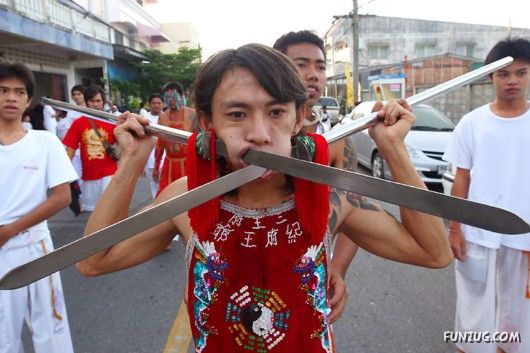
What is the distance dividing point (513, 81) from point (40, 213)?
279 centimetres

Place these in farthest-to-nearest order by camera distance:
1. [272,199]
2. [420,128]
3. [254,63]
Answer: [420,128]
[272,199]
[254,63]

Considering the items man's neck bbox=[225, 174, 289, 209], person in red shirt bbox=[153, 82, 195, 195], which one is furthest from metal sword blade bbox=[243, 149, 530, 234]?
person in red shirt bbox=[153, 82, 195, 195]

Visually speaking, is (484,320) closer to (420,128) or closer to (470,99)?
(420,128)

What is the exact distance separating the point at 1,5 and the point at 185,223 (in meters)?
10.5

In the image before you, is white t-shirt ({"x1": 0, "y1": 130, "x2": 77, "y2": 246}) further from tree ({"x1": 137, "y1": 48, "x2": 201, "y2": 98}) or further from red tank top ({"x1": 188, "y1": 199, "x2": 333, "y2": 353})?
tree ({"x1": 137, "y1": 48, "x2": 201, "y2": 98})

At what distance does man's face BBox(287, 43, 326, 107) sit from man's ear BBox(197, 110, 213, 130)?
1.09 metres

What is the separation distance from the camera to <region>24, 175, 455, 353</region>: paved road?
115 inches

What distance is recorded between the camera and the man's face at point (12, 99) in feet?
7.70

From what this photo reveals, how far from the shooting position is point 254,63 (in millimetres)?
1228

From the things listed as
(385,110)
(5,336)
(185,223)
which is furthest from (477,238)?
(5,336)

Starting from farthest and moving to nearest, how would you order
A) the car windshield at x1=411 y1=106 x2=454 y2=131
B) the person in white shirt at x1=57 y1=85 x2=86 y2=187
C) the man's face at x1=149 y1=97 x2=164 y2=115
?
the car windshield at x1=411 y1=106 x2=454 y2=131
the man's face at x1=149 y1=97 x2=164 y2=115
the person in white shirt at x1=57 y1=85 x2=86 y2=187

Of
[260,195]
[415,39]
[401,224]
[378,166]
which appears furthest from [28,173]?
[415,39]

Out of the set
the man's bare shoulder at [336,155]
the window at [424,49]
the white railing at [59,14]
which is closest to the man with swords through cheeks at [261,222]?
the man's bare shoulder at [336,155]

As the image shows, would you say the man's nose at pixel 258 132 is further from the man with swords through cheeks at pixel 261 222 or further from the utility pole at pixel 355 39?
the utility pole at pixel 355 39
